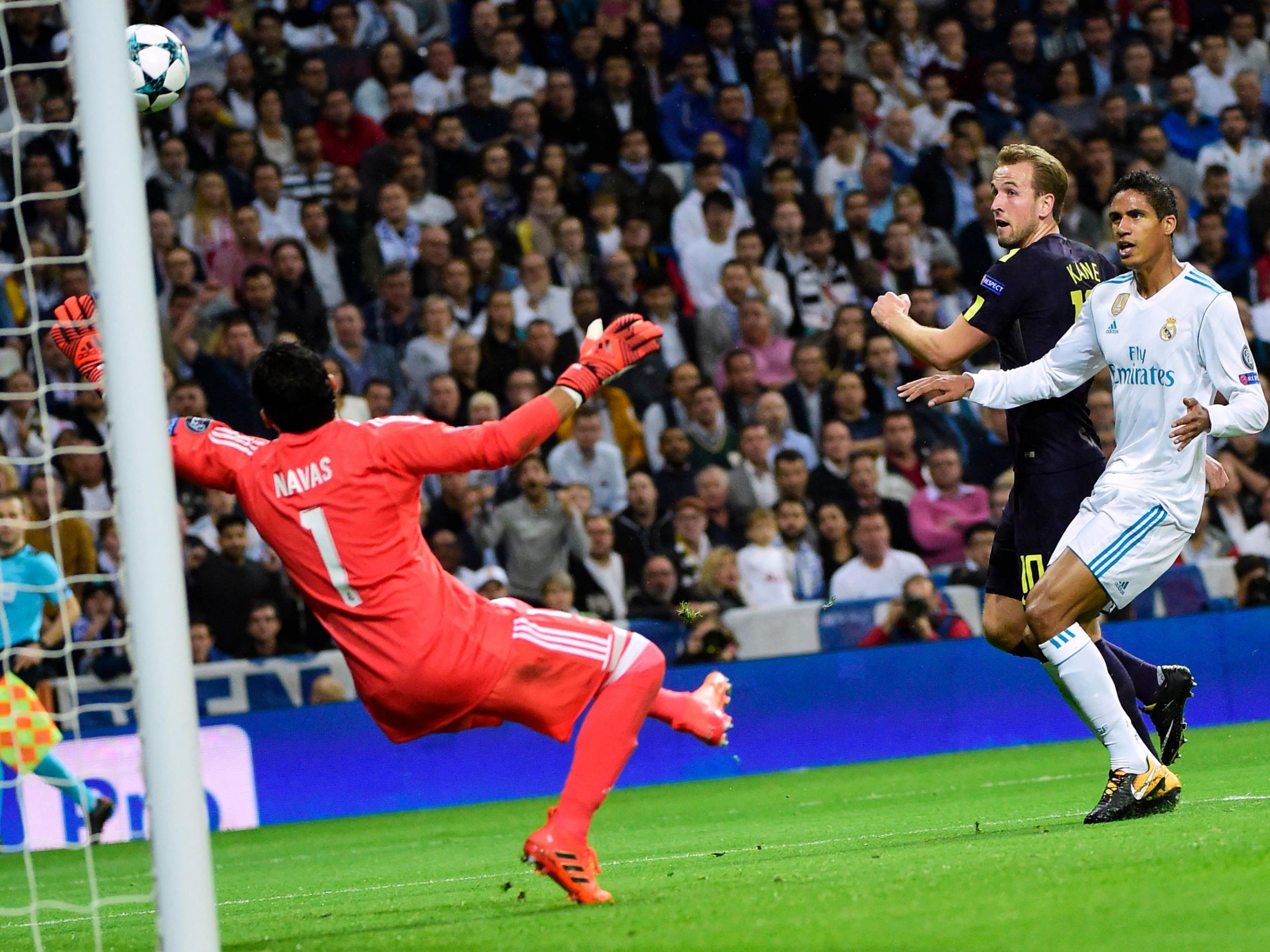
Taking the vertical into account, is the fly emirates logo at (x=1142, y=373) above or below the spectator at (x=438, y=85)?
below

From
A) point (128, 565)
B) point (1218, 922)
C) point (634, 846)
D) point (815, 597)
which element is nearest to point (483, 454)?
point (128, 565)

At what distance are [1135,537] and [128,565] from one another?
11.8 ft

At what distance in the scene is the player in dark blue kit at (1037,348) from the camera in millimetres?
6672

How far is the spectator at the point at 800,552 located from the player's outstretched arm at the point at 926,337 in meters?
5.45

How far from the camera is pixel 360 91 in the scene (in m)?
14.2

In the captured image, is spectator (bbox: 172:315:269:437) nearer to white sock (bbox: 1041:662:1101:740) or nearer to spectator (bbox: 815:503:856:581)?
spectator (bbox: 815:503:856:581)

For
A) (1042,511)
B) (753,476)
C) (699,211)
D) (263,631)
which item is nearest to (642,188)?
(699,211)

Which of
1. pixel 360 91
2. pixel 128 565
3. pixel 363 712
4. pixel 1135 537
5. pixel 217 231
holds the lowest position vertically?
pixel 363 712

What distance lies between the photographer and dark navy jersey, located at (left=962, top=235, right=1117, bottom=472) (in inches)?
264

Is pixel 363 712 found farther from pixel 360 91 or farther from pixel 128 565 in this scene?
pixel 128 565

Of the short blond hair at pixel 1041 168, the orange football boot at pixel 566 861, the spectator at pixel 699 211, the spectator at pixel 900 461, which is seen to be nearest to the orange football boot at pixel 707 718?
the orange football boot at pixel 566 861

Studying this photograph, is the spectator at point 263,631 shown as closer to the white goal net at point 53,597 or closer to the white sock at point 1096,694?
the white goal net at point 53,597

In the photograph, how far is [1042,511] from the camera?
670 cm

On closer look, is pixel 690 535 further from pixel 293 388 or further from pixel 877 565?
pixel 293 388
